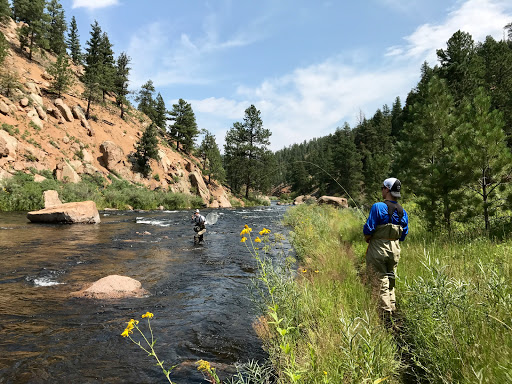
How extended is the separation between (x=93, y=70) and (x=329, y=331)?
5116 cm

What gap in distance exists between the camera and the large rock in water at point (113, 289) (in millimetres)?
6207

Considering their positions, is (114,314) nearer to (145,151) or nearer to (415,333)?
(415,333)

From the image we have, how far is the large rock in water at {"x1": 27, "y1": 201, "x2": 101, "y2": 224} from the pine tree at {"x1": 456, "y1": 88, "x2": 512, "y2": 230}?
19156 mm

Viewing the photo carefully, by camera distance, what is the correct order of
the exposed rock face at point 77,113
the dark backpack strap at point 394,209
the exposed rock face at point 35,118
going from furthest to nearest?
1. the exposed rock face at point 77,113
2. the exposed rock face at point 35,118
3. the dark backpack strap at point 394,209

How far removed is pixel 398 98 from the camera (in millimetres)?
81938

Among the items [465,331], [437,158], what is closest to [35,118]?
[437,158]

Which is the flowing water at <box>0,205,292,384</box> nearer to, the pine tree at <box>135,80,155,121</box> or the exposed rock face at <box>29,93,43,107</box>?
the exposed rock face at <box>29,93,43,107</box>

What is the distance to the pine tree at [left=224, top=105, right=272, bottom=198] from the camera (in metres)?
55.6

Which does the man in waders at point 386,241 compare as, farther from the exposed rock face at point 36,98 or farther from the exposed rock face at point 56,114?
the exposed rock face at point 56,114

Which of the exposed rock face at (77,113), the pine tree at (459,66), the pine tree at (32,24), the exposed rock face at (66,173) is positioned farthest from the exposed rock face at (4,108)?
the pine tree at (459,66)

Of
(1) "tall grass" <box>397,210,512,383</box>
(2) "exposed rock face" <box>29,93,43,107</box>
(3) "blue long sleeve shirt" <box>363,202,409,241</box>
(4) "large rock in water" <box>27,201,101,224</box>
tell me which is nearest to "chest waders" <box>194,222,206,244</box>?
(4) "large rock in water" <box>27,201,101,224</box>

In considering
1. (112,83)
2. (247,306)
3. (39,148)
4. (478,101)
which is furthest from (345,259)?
(112,83)

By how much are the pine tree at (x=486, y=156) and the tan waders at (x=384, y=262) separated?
428 cm

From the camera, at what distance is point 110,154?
125ft
